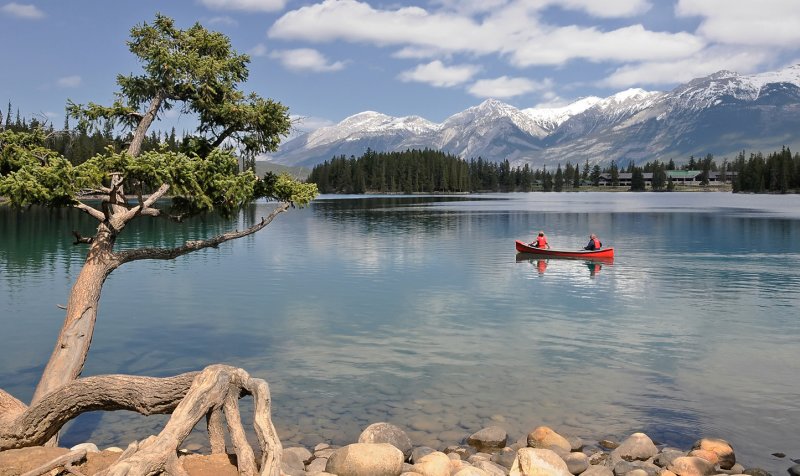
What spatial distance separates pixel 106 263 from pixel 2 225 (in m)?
87.3

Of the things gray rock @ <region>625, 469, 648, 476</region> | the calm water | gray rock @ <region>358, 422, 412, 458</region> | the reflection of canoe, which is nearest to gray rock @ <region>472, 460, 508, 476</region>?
gray rock @ <region>358, 422, 412, 458</region>

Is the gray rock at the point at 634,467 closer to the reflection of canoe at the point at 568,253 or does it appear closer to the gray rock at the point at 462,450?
the gray rock at the point at 462,450

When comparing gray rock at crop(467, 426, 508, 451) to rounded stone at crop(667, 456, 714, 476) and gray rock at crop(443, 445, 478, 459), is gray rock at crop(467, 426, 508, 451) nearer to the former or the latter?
gray rock at crop(443, 445, 478, 459)

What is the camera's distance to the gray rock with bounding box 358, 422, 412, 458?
1611cm

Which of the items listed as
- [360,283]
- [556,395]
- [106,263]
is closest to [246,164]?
[106,263]

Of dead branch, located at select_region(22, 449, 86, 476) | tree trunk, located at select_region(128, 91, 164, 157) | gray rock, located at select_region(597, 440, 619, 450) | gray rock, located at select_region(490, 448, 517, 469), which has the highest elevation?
tree trunk, located at select_region(128, 91, 164, 157)

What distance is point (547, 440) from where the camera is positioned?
16562 millimetres

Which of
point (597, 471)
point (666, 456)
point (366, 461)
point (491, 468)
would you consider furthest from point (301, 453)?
point (666, 456)

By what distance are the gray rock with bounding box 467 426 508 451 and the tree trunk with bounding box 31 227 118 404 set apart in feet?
33.3

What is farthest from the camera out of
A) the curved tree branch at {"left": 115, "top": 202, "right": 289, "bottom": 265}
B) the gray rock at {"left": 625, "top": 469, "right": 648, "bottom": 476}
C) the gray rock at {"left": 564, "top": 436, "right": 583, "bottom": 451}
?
the curved tree branch at {"left": 115, "top": 202, "right": 289, "bottom": 265}

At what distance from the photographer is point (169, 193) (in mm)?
16281

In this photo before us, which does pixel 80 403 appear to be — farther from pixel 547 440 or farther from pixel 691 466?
pixel 691 466

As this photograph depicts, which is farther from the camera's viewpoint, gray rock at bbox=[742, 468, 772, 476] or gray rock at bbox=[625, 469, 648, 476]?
gray rock at bbox=[742, 468, 772, 476]

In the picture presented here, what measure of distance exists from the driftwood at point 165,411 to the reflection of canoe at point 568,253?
163 ft
